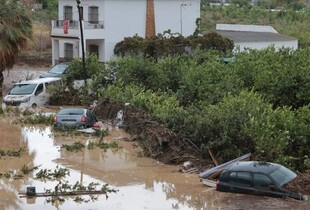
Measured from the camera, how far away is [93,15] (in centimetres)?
5181

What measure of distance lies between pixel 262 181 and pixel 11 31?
80.9 feet

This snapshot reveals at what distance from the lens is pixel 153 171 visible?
82.6 ft

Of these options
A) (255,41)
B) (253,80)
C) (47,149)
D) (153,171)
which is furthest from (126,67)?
(255,41)

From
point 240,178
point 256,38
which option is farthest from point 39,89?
point 256,38

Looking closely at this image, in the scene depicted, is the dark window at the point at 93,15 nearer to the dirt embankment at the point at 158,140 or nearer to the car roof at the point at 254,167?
the dirt embankment at the point at 158,140

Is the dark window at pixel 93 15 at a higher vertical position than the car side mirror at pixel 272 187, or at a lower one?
higher

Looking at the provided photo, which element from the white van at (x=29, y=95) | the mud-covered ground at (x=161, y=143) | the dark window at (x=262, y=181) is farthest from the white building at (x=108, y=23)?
the dark window at (x=262, y=181)

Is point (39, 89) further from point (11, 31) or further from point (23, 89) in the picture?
point (11, 31)

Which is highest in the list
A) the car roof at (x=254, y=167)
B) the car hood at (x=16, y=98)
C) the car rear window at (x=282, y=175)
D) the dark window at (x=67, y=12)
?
the dark window at (x=67, y=12)

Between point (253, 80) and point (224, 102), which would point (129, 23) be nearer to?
point (253, 80)

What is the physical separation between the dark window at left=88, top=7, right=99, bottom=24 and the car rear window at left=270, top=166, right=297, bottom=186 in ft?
106

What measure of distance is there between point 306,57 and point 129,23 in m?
20.2

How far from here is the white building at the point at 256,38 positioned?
5581cm

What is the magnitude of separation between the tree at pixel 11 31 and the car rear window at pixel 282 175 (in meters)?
24.1
